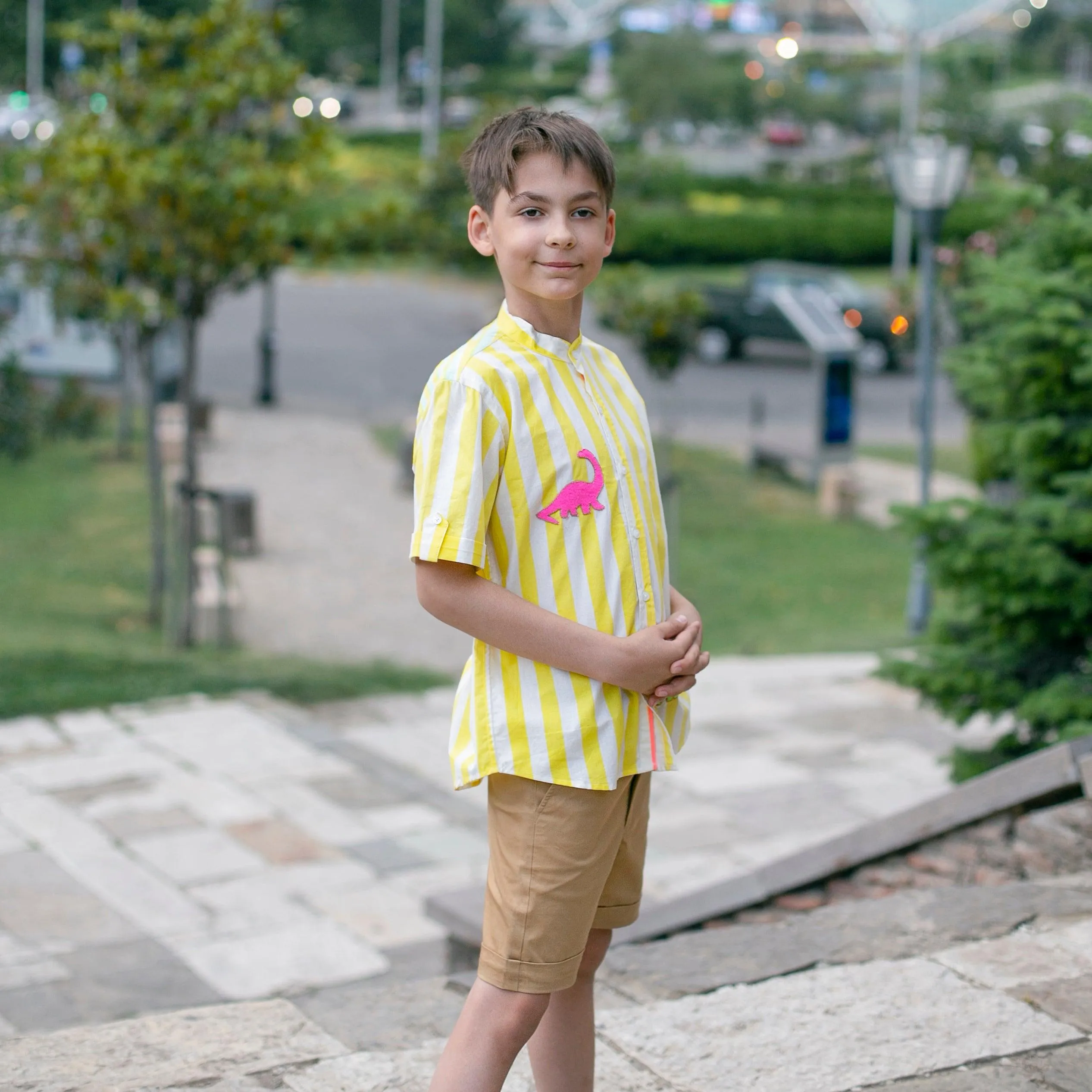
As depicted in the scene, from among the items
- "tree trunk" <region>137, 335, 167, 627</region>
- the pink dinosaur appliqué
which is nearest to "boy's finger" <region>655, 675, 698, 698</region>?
the pink dinosaur appliqué

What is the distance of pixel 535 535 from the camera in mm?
2191

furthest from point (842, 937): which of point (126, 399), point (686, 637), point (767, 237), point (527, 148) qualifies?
point (767, 237)

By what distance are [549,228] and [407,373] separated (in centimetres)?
2072

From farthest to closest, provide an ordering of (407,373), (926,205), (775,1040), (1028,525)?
(407,373) < (926,205) < (1028,525) < (775,1040)

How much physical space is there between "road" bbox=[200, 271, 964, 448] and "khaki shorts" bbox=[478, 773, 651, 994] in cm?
1625

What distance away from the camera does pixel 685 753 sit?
7.60 m

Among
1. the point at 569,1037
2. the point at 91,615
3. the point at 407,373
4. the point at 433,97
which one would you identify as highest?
the point at 433,97

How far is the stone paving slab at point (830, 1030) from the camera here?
2803 mm

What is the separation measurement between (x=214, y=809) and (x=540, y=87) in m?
58.7

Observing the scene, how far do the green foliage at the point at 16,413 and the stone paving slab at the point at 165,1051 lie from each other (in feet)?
41.1

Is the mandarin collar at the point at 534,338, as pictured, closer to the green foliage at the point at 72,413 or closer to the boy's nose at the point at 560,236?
the boy's nose at the point at 560,236

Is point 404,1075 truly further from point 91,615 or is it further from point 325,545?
point 325,545

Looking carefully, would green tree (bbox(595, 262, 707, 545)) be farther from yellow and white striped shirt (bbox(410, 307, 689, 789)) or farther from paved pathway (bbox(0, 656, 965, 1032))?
yellow and white striped shirt (bbox(410, 307, 689, 789))

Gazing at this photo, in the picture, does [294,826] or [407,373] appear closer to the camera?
[294,826]
